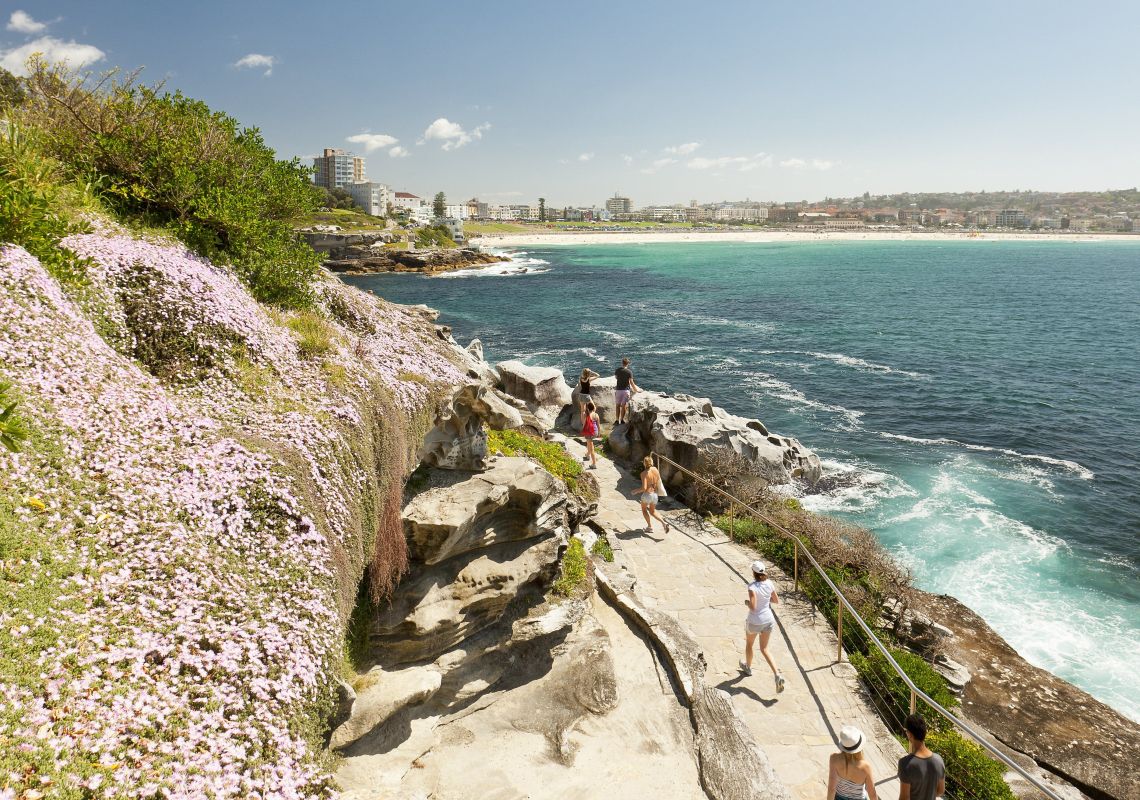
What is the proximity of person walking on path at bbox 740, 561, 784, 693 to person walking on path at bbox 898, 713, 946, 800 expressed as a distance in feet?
11.4

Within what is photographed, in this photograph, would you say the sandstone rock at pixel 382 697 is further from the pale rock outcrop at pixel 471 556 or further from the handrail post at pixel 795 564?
the handrail post at pixel 795 564

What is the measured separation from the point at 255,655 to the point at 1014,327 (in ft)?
228

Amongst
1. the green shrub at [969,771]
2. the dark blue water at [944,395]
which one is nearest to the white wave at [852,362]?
the dark blue water at [944,395]

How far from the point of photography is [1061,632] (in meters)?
17.2

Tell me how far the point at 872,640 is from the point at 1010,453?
72.9 ft

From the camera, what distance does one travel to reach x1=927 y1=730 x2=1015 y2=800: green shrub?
388 inches

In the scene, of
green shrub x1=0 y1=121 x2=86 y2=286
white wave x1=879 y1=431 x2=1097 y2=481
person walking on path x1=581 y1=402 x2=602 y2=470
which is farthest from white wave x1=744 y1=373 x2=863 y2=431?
green shrub x1=0 y1=121 x2=86 y2=286

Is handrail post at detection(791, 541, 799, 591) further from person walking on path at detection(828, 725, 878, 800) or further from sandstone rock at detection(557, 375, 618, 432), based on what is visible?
sandstone rock at detection(557, 375, 618, 432)

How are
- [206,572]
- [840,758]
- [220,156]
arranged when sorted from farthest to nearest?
[220,156] → [840,758] → [206,572]

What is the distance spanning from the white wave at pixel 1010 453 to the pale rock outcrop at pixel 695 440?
758 centimetres

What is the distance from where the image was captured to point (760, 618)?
1118 cm

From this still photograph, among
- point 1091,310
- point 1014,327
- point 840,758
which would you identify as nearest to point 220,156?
point 840,758

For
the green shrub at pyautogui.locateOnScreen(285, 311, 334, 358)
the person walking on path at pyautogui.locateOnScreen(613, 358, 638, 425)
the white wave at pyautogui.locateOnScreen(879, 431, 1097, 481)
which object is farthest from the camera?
the white wave at pyautogui.locateOnScreen(879, 431, 1097, 481)

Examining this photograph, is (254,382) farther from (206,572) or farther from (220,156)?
(220,156)
